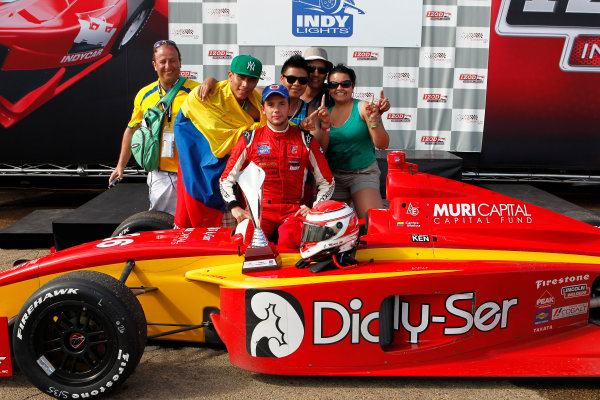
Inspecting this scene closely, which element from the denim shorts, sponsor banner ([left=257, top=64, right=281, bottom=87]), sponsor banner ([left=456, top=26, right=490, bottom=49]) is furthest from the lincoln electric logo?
the denim shorts

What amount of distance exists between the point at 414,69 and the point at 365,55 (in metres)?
0.66

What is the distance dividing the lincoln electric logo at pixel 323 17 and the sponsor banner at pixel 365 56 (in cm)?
23

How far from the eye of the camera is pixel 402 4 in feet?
23.7

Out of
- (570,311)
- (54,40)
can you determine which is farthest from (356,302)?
(54,40)

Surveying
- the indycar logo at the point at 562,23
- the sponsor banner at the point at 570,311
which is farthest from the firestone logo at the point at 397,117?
the sponsor banner at the point at 570,311

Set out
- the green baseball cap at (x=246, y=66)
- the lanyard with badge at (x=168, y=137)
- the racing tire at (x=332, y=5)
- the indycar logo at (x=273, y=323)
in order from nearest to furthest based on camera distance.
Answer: the indycar logo at (x=273, y=323), the green baseball cap at (x=246, y=66), the lanyard with badge at (x=168, y=137), the racing tire at (x=332, y=5)

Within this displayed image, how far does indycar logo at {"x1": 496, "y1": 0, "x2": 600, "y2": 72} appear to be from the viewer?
7215mm

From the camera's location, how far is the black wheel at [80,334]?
292 cm

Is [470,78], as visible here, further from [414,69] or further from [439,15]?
[439,15]

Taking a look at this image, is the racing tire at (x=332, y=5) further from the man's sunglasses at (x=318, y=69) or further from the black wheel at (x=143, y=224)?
the black wheel at (x=143, y=224)

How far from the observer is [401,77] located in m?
7.50

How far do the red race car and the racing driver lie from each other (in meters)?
4.40

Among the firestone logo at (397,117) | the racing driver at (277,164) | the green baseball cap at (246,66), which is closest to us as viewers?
the racing driver at (277,164)

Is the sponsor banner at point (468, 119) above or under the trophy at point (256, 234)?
above
